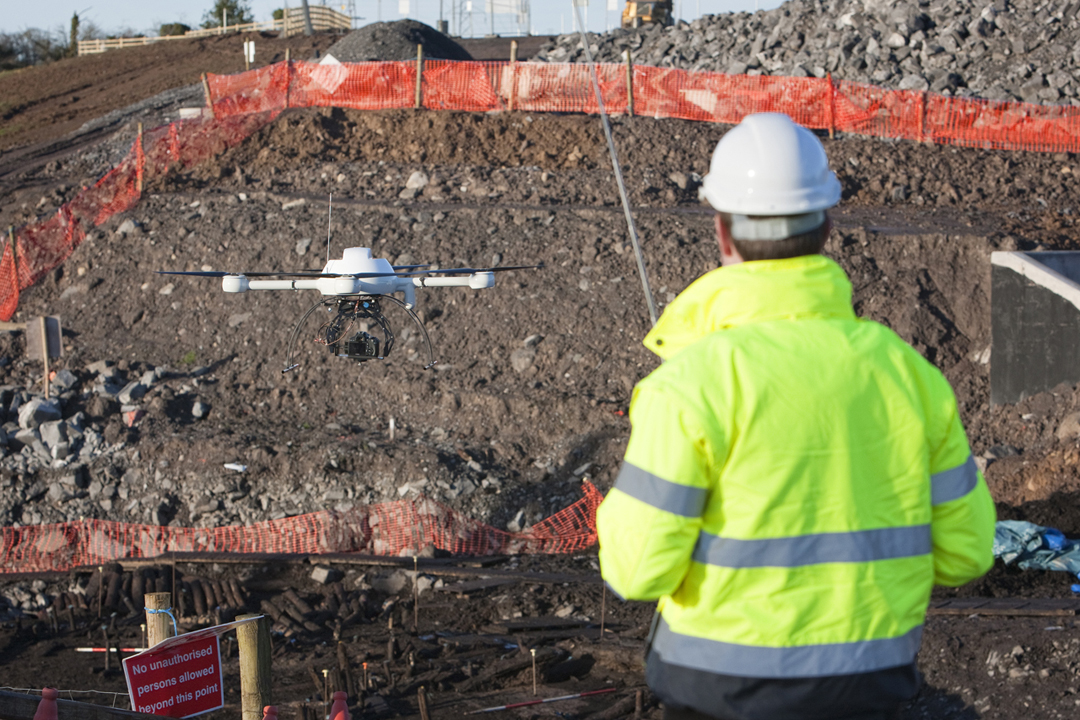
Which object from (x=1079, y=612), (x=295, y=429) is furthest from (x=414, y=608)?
(x=1079, y=612)

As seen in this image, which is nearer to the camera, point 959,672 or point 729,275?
point 729,275

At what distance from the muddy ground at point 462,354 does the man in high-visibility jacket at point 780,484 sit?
6886 mm

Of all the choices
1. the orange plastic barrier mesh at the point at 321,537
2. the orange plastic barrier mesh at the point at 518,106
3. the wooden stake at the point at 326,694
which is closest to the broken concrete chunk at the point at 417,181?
the orange plastic barrier mesh at the point at 518,106

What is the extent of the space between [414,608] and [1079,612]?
715 cm

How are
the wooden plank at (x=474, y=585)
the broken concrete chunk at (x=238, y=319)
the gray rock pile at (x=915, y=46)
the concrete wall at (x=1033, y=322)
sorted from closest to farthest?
the wooden plank at (x=474, y=585)
the concrete wall at (x=1033, y=322)
the broken concrete chunk at (x=238, y=319)
the gray rock pile at (x=915, y=46)

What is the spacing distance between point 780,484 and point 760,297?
0.41 m

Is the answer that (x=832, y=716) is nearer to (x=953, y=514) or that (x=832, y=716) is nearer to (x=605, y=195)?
(x=953, y=514)

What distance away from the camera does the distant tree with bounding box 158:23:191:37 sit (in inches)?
1858

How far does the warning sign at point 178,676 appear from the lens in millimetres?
5289

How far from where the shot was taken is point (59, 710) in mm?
4035

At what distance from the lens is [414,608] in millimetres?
11742

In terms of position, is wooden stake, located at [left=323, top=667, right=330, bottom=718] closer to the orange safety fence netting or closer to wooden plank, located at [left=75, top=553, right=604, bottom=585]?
wooden plank, located at [left=75, top=553, right=604, bottom=585]

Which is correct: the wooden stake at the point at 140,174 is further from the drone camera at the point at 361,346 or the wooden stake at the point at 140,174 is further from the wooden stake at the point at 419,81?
the drone camera at the point at 361,346

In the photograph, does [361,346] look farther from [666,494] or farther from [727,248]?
[666,494]
